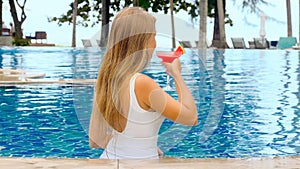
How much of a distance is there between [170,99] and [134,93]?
15 cm

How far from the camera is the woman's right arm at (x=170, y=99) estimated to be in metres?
2.42

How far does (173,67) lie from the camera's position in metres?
2.49

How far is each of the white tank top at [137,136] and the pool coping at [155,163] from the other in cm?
5

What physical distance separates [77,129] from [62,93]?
121 inches

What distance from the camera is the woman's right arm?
95.3 inches

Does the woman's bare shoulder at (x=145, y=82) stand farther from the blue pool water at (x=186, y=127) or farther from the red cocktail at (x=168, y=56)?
the blue pool water at (x=186, y=127)

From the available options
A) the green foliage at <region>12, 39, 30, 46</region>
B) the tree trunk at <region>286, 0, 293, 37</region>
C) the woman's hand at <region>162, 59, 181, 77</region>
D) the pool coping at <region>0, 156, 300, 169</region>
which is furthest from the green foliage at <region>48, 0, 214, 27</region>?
the woman's hand at <region>162, 59, 181, 77</region>

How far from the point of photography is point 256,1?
32.9 metres

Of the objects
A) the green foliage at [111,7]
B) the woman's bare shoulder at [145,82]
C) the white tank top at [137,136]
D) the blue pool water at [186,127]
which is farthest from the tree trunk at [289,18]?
the woman's bare shoulder at [145,82]

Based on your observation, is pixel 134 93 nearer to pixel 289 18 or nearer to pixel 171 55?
pixel 171 55

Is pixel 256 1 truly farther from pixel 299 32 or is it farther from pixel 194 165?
pixel 194 165

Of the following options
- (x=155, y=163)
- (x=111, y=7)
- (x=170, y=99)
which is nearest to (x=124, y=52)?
(x=170, y=99)

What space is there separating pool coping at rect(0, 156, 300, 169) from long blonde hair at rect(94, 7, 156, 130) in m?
0.23

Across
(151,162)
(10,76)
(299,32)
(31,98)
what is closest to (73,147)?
(151,162)
